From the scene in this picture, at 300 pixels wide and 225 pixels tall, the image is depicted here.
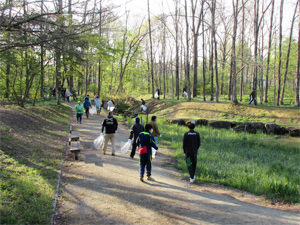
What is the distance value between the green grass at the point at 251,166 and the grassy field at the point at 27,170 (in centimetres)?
429

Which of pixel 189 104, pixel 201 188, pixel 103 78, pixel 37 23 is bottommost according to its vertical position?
pixel 201 188

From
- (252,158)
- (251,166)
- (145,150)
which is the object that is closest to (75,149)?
(145,150)

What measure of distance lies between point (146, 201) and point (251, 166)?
4.60m

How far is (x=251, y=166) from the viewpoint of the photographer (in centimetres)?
792

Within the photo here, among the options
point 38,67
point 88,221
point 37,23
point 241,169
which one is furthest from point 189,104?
point 88,221

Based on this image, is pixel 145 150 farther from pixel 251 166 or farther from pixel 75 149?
pixel 251 166

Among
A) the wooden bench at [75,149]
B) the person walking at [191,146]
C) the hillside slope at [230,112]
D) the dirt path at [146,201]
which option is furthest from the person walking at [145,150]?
the hillside slope at [230,112]

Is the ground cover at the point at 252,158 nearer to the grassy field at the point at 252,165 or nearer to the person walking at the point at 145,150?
the grassy field at the point at 252,165

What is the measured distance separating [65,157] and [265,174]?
686 cm

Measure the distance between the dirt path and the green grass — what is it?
0.50 meters

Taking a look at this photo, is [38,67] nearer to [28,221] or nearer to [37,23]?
[37,23]

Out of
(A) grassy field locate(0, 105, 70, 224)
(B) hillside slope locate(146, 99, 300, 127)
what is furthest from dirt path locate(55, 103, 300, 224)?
(B) hillside slope locate(146, 99, 300, 127)

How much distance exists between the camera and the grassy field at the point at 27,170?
416 centimetres

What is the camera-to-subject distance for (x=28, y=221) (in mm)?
3947
